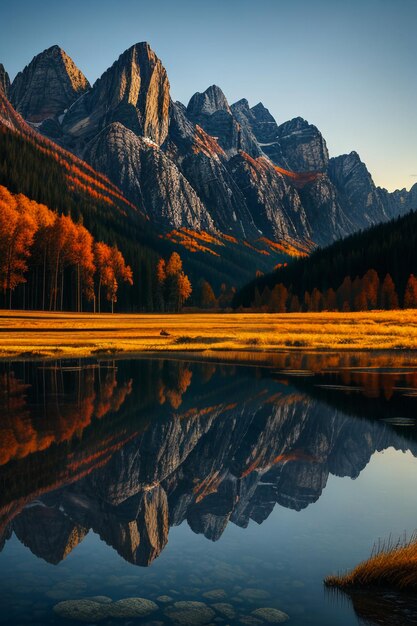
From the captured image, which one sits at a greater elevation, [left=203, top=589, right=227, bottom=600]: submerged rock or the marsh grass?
the marsh grass

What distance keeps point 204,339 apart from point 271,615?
2323 inches

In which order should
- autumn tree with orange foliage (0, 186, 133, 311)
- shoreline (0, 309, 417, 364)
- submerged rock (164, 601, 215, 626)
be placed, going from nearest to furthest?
submerged rock (164, 601, 215, 626) → shoreline (0, 309, 417, 364) → autumn tree with orange foliage (0, 186, 133, 311)

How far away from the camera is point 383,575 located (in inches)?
345

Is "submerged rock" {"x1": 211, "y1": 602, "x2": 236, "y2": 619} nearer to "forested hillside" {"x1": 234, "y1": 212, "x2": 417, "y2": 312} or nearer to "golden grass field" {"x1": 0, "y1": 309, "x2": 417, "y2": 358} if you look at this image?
"golden grass field" {"x1": 0, "y1": 309, "x2": 417, "y2": 358}

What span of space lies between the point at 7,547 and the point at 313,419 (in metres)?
14.9

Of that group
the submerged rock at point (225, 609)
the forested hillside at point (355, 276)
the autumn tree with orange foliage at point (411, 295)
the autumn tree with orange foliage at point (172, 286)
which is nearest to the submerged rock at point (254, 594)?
the submerged rock at point (225, 609)

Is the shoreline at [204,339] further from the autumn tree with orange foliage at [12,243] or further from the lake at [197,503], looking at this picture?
the lake at [197,503]

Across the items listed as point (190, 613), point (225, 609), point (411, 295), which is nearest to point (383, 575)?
point (225, 609)

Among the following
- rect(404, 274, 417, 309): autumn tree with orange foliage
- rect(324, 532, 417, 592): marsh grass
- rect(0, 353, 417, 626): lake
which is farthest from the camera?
rect(404, 274, 417, 309): autumn tree with orange foliage

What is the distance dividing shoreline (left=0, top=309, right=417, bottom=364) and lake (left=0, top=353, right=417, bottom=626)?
75.5 feet

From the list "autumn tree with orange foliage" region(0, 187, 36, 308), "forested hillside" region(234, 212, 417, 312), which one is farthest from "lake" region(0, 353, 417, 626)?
"forested hillside" region(234, 212, 417, 312)

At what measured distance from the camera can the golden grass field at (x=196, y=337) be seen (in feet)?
178

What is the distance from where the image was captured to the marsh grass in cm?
857

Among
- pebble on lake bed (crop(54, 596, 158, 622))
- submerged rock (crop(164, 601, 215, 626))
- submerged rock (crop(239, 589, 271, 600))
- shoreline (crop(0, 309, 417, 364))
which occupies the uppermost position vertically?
shoreline (crop(0, 309, 417, 364))
